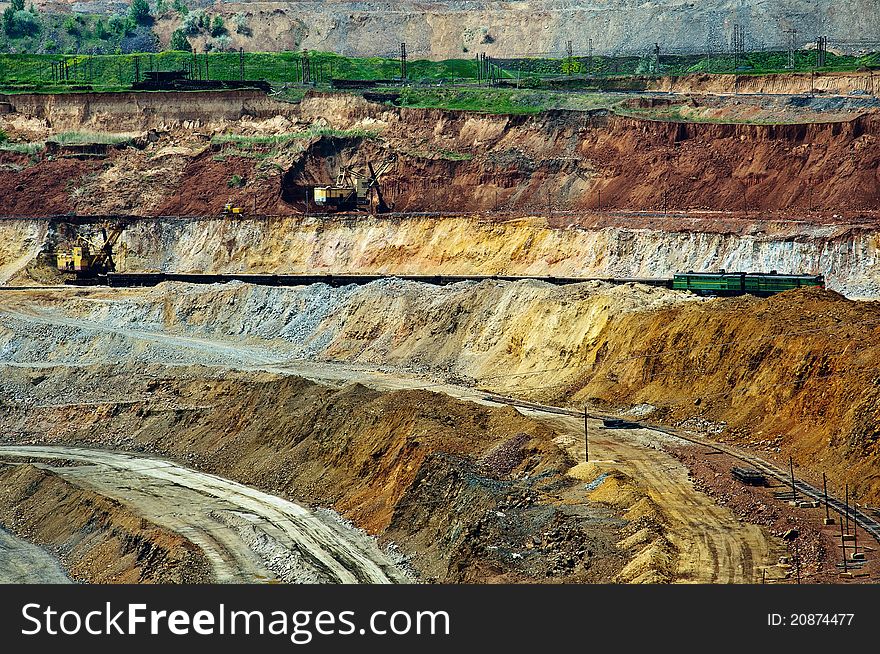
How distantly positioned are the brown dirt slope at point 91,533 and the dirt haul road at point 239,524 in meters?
0.97

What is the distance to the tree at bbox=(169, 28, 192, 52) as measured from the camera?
185m

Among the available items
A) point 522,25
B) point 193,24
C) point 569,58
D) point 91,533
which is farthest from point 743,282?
point 193,24

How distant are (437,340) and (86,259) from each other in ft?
113

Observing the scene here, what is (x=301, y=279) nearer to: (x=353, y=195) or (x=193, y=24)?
(x=353, y=195)

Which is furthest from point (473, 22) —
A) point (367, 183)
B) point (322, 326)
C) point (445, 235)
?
point (322, 326)

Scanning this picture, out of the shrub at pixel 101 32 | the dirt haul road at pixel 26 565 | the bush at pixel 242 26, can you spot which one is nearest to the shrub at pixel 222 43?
the bush at pixel 242 26

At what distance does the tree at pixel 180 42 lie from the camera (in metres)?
185

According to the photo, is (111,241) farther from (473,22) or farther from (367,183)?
(473,22)

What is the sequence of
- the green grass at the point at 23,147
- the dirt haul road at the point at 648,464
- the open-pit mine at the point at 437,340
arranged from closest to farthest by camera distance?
the dirt haul road at the point at 648,464, the open-pit mine at the point at 437,340, the green grass at the point at 23,147

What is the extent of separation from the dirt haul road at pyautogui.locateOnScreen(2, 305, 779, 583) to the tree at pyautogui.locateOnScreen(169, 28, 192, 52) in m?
98.8

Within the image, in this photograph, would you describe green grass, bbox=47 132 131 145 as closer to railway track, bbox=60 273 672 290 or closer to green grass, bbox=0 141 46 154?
green grass, bbox=0 141 46 154

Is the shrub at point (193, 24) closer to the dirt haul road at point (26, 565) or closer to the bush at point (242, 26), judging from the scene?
the bush at point (242, 26)

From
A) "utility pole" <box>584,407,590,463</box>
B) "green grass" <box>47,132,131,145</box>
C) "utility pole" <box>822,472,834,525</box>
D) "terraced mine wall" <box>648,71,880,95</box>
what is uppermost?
"terraced mine wall" <box>648,71,880,95</box>

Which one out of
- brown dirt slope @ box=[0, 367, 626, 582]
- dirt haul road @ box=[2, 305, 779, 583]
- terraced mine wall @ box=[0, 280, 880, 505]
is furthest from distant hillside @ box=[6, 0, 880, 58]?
brown dirt slope @ box=[0, 367, 626, 582]
